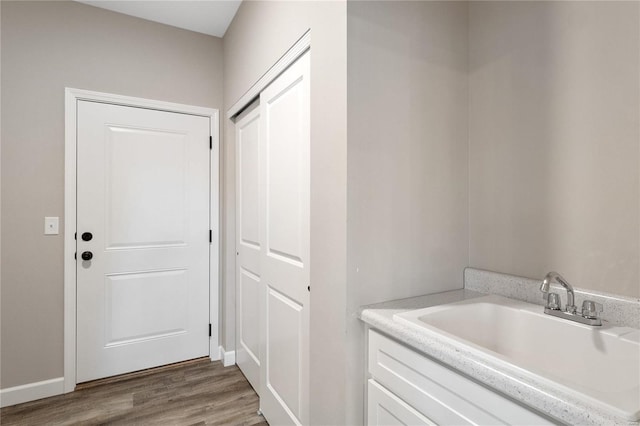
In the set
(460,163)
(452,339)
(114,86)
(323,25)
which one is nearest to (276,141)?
(323,25)

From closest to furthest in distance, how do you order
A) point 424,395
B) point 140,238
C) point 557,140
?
point 424,395 < point 557,140 < point 140,238

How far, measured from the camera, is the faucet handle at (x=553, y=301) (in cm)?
113

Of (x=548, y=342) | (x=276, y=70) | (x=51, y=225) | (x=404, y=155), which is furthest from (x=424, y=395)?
(x=51, y=225)

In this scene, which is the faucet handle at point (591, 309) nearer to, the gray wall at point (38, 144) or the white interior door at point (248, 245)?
the white interior door at point (248, 245)

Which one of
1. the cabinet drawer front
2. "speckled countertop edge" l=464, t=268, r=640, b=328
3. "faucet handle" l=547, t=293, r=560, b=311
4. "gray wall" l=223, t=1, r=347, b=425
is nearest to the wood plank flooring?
"gray wall" l=223, t=1, r=347, b=425

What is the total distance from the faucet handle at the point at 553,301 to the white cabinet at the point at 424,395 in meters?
0.54

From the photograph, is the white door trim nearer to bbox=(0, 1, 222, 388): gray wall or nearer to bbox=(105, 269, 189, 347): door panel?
bbox=(0, 1, 222, 388): gray wall

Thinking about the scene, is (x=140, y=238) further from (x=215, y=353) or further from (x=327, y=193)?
(x=327, y=193)

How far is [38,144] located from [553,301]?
3.00 m

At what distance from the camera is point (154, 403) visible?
6.91 ft

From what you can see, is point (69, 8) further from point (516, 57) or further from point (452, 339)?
point (452, 339)

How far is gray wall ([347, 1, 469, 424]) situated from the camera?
3.92ft

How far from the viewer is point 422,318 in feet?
3.65

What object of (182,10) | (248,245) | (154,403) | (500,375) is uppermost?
(182,10)
